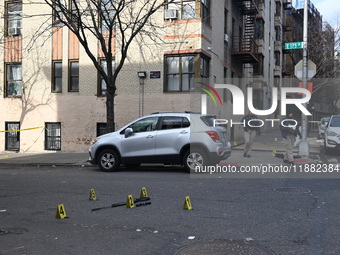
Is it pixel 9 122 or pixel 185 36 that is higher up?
→ pixel 185 36

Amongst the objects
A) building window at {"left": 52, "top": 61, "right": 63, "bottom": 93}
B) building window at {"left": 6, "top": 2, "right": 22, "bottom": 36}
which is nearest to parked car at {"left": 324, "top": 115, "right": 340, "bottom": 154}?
building window at {"left": 52, "top": 61, "right": 63, "bottom": 93}

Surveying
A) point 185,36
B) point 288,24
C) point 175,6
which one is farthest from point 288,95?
point 288,24

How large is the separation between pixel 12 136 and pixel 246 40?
15.9 metres

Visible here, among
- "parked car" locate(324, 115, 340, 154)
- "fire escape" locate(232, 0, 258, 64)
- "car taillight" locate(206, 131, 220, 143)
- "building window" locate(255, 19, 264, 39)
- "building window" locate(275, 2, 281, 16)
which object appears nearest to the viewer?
"car taillight" locate(206, 131, 220, 143)

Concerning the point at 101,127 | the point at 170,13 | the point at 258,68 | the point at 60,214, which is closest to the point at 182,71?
the point at 170,13

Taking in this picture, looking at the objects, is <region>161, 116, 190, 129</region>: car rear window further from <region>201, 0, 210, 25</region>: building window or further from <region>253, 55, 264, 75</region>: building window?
<region>253, 55, 264, 75</region>: building window

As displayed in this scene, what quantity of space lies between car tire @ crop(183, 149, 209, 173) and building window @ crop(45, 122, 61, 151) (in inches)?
415

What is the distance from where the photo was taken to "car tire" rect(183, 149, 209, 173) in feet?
36.2

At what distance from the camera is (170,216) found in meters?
6.25

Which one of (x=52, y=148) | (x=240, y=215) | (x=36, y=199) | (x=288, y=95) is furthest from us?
(x=52, y=148)

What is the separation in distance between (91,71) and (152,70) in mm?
3274

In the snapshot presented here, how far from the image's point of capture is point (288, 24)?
45.4 meters

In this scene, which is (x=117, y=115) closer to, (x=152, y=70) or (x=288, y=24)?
(x=152, y=70)

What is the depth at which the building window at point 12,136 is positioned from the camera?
20225 mm
